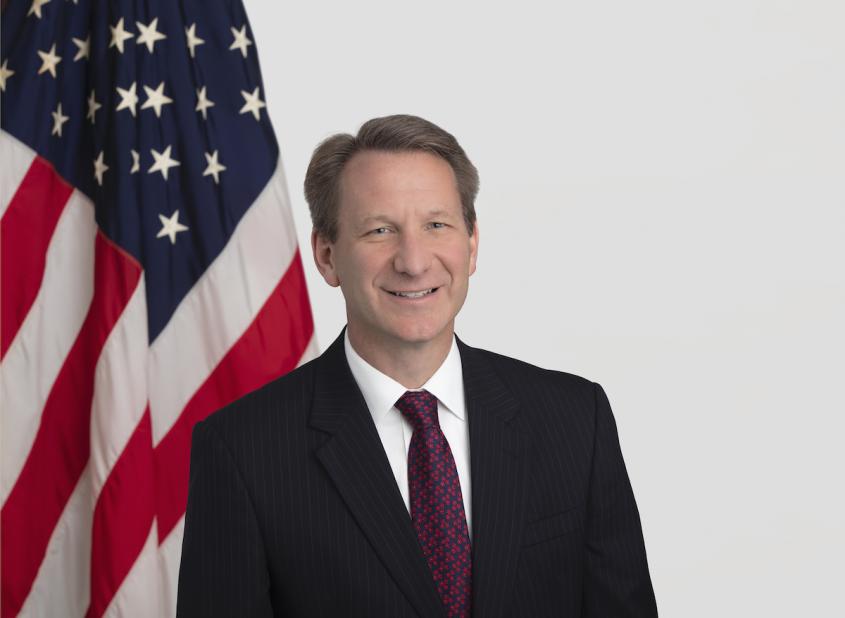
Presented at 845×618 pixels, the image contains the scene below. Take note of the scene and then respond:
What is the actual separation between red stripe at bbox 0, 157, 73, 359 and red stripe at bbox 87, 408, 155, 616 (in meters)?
0.62

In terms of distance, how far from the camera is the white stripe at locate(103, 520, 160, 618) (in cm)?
346

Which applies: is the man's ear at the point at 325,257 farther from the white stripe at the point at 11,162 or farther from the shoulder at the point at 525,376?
the white stripe at the point at 11,162

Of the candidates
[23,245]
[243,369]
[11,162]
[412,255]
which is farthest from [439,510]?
[11,162]

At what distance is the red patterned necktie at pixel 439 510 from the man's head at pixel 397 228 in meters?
0.20

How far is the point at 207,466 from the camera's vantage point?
2.09m

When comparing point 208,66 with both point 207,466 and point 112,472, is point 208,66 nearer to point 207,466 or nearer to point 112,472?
point 112,472

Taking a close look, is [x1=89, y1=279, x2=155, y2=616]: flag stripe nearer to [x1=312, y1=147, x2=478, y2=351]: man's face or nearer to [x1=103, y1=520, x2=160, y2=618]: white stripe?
[x1=103, y1=520, x2=160, y2=618]: white stripe

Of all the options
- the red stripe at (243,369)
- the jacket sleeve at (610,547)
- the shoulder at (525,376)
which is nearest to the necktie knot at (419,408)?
the shoulder at (525,376)

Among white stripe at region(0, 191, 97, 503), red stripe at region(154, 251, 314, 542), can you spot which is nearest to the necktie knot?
red stripe at region(154, 251, 314, 542)

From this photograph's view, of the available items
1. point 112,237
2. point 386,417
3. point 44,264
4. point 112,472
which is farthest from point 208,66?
point 386,417

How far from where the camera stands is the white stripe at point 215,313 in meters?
3.55

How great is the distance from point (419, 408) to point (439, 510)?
0.76ft

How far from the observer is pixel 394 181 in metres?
2.09

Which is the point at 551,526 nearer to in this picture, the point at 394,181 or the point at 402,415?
the point at 402,415
